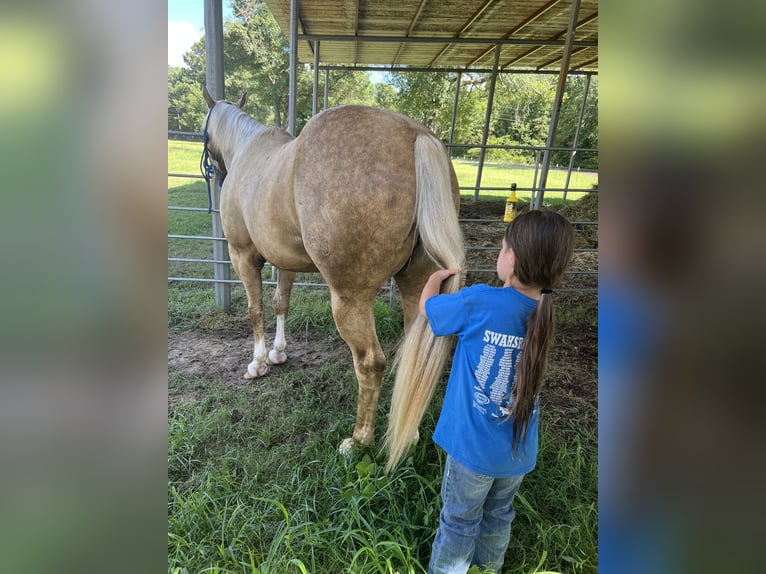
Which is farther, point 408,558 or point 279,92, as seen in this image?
point 279,92

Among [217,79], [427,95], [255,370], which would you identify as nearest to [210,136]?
[217,79]

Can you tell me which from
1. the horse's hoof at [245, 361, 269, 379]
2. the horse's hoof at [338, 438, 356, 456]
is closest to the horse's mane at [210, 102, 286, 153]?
the horse's hoof at [245, 361, 269, 379]

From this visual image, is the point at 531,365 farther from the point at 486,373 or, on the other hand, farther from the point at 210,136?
the point at 210,136

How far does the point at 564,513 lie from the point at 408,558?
2.83 ft

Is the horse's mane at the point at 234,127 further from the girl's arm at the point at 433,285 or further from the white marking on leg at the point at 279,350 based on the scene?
the girl's arm at the point at 433,285

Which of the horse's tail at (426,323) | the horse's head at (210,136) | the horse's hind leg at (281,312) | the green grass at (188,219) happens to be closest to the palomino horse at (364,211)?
the horse's tail at (426,323)

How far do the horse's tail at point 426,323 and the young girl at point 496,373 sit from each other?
184 mm

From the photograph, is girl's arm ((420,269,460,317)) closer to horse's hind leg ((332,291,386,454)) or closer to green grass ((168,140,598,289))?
horse's hind leg ((332,291,386,454))

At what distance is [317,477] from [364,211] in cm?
139

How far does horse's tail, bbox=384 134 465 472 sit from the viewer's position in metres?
1.66
